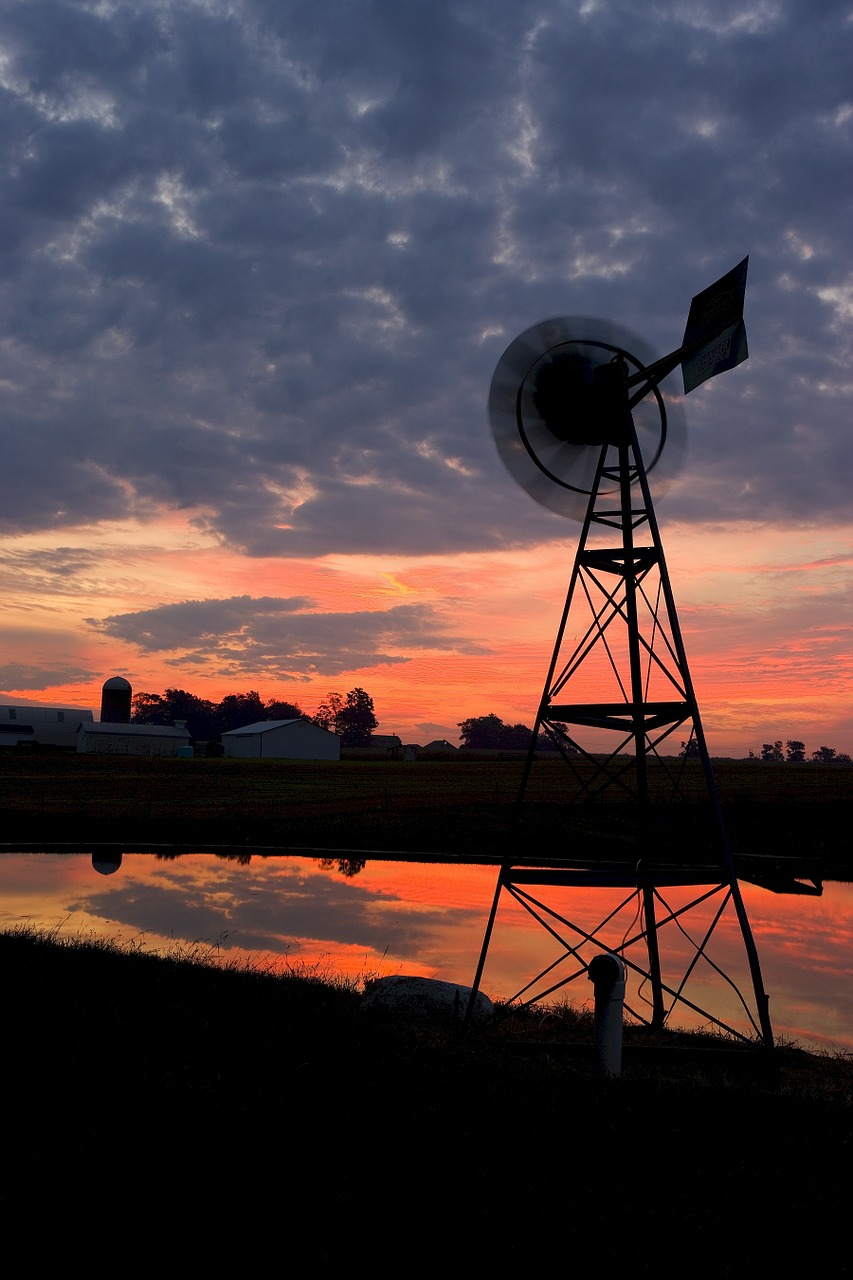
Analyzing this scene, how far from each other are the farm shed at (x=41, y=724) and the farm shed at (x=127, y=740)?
382 inches

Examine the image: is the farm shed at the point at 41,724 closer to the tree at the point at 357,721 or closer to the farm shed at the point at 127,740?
the farm shed at the point at 127,740

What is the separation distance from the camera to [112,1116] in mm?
7336

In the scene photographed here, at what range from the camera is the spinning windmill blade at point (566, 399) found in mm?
14320

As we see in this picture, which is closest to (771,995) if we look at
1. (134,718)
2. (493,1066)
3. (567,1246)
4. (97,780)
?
(493,1066)

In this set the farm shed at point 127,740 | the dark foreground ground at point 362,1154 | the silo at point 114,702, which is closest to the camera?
the dark foreground ground at point 362,1154

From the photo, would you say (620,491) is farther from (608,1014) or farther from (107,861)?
(107,861)

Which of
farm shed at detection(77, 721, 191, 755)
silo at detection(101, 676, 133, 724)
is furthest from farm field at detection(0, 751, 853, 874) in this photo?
silo at detection(101, 676, 133, 724)

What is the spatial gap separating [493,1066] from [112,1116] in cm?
384

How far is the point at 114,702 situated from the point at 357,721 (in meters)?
63.6

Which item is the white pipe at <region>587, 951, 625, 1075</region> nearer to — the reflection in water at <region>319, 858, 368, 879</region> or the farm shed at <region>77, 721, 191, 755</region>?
the reflection in water at <region>319, 858, 368, 879</region>

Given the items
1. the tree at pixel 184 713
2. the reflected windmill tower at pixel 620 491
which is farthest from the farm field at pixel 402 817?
the tree at pixel 184 713

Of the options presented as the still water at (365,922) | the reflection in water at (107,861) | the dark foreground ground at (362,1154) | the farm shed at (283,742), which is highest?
the farm shed at (283,742)

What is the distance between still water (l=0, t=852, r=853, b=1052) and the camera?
16031 mm

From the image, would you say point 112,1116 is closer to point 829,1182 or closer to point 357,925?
point 829,1182
